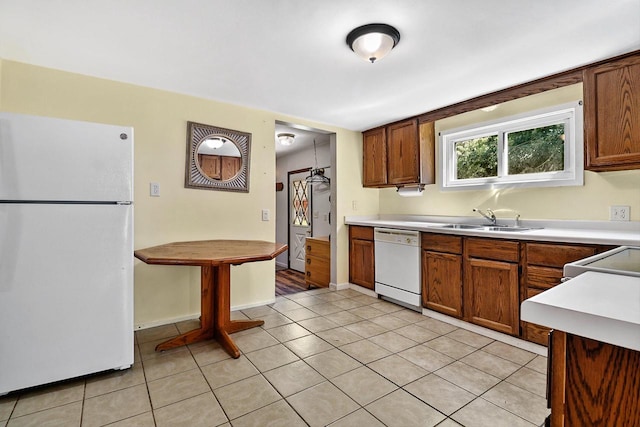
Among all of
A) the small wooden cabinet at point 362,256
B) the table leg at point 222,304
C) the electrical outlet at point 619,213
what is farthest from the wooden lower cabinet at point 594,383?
the small wooden cabinet at point 362,256

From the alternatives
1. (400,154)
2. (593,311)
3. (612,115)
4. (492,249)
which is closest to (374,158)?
(400,154)

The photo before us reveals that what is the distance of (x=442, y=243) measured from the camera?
9.28 feet

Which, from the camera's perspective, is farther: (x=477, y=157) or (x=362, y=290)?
(x=362, y=290)

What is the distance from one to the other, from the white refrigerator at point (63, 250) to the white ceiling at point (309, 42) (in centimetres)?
61

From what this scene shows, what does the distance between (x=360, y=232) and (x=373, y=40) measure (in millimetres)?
2346

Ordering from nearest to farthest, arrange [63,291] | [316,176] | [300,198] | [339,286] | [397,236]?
[63,291]
[397,236]
[339,286]
[316,176]
[300,198]

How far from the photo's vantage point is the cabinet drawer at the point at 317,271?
4.08 m

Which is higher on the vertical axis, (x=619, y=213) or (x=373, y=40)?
(x=373, y=40)

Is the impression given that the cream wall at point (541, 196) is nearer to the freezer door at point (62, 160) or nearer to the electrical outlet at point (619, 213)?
the electrical outlet at point (619, 213)

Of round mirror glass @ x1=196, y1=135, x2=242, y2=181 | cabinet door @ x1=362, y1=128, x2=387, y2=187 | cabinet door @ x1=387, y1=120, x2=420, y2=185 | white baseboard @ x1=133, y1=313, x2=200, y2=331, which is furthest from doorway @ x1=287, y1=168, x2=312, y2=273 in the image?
white baseboard @ x1=133, y1=313, x2=200, y2=331

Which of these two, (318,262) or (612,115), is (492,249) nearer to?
(612,115)

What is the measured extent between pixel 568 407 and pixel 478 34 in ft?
6.64

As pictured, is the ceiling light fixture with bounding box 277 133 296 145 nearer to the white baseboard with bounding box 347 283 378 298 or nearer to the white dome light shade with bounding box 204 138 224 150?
the white dome light shade with bounding box 204 138 224 150

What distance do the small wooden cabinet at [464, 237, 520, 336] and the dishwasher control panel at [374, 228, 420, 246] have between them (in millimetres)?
513
